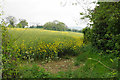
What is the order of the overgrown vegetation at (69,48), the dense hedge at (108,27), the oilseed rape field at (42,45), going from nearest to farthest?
the overgrown vegetation at (69,48) < the dense hedge at (108,27) < the oilseed rape field at (42,45)

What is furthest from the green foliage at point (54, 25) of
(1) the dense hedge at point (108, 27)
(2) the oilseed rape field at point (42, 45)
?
(1) the dense hedge at point (108, 27)

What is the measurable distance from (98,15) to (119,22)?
113 cm

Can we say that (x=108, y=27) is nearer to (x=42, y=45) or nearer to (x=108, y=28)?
(x=108, y=28)

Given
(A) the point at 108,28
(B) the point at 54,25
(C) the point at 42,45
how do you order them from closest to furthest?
(A) the point at 108,28 < (C) the point at 42,45 < (B) the point at 54,25

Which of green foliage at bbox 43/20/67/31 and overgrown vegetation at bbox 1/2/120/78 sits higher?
green foliage at bbox 43/20/67/31

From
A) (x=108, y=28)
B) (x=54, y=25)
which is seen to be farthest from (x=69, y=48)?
(x=108, y=28)

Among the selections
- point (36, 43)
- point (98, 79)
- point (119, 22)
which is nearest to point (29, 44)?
point (36, 43)

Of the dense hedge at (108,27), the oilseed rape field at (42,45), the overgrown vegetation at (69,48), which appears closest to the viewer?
the overgrown vegetation at (69,48)

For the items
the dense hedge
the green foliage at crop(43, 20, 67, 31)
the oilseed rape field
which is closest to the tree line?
the dense hedge

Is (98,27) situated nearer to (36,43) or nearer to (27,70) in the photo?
(36,43)

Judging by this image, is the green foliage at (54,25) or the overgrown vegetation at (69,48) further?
the green foliage at (54,25)

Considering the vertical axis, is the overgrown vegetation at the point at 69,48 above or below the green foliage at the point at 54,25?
below

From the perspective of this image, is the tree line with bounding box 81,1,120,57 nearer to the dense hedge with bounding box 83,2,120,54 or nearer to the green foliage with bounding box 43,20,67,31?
the dense hedge with bounding box 83,2,120,54

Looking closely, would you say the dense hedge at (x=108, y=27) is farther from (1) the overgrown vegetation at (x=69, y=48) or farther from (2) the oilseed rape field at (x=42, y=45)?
(2) the oilseed rape field at (x=42, y=45)
